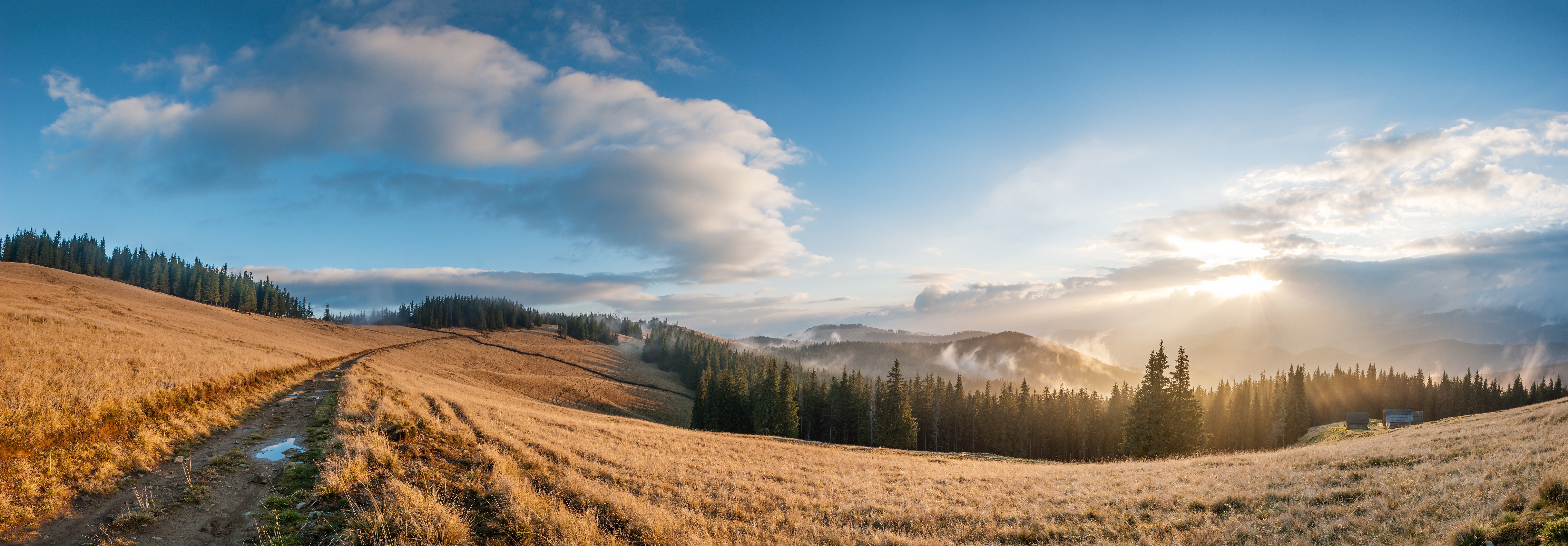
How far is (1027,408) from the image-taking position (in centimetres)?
7775

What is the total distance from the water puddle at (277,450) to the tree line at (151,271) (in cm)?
13964

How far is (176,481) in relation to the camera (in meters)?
9.16

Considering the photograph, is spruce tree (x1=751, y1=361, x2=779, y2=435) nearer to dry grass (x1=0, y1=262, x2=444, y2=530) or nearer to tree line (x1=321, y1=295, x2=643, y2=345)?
dry grass (x1=0, y1=262, x2=444, y2=530)

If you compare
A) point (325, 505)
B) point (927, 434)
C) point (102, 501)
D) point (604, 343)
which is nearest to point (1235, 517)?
point (325, 505)

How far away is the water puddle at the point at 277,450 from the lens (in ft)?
37.6

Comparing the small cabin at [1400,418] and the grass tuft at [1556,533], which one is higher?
the grass tuft at [1556,533]

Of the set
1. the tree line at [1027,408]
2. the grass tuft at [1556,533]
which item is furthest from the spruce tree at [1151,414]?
the grass tuft at [1556,533]

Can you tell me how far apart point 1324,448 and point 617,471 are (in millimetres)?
23704

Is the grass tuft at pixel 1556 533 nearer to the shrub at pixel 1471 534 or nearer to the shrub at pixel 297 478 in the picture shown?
the shrub at pixel 1471 534

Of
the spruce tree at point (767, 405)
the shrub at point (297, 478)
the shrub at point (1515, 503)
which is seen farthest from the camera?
the spruce tree at point (767, 405)

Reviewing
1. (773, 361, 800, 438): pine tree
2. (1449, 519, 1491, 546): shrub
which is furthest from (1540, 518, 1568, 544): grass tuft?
(773, 361, 800, 438): pine tree

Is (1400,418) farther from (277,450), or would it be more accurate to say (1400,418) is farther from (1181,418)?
(277,450)

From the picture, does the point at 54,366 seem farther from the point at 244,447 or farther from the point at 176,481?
the point at 176,481

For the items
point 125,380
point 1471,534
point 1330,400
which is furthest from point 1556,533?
point 1330,400
